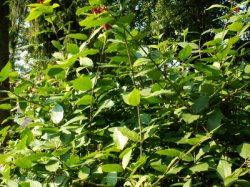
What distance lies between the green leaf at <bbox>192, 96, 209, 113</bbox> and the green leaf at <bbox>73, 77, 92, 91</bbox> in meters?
0.32

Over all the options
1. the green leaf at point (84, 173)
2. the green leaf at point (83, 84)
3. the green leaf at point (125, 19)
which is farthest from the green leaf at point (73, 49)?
the green leaf at point (84, 173)

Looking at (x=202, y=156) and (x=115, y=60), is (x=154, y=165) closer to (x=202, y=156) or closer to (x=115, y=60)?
(x=202, y=156)

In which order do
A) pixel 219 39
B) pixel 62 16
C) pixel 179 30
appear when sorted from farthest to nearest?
pixel 179 30 < pixel 62 16 < pixel 219 39

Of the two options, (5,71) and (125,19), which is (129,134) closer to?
(125,19)

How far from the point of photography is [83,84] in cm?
120

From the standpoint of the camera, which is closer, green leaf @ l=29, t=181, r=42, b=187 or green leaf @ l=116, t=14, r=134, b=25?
green leaf @ l=116, t=14, r=134, b=25

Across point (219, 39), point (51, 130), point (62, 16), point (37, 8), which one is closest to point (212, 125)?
point (219, 39)

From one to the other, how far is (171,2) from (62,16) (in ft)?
17.6

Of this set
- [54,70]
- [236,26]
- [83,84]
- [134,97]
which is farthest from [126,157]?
[236,26]

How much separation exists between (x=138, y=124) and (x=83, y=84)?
20 centimetres

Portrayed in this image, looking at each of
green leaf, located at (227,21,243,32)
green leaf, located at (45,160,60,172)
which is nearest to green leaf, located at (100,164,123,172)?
green leaf, located at (45,160,60,172)

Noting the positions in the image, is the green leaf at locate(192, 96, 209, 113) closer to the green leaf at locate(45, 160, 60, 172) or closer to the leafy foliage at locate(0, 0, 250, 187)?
the leafy foliage at locate(0, 0, 250, 187)

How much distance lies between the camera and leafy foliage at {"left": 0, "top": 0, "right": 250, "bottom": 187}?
1080mm

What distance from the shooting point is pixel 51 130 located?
1229 millimetres
